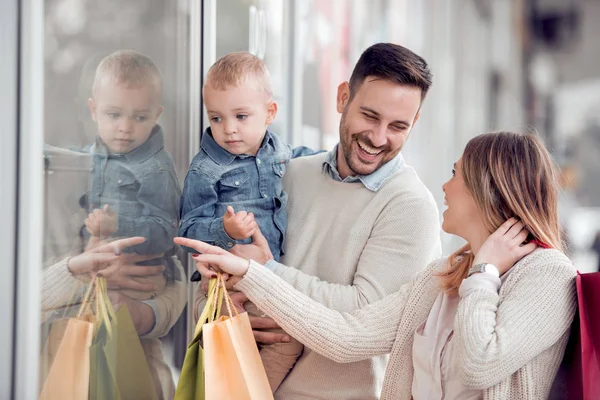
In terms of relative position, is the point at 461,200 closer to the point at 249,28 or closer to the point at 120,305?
the point at 120,305

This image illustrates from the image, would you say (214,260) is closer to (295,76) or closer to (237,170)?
(237,170)

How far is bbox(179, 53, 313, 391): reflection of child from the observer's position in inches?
61.9

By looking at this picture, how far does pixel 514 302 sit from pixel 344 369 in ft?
1.62

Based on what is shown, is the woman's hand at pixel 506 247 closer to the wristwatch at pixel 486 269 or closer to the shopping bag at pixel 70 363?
the wristwatch at pixel 486 269

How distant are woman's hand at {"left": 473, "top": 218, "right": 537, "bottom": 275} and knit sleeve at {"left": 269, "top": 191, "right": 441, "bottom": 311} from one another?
0.81ft

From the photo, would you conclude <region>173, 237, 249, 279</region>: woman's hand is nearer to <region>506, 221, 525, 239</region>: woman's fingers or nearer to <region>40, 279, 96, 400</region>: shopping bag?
<region>40, 279, 96, 400</region>: shopping bag

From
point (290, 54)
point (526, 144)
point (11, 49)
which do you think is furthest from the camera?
point (290, 54)

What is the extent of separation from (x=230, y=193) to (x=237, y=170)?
2.3 inches

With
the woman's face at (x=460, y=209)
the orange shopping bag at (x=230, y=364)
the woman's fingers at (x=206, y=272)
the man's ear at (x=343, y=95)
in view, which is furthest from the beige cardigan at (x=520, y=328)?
the man's ear at (x=343, y=95)

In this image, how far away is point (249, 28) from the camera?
2197mm

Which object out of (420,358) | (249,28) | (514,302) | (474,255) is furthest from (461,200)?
(249,28)

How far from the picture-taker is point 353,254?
5.24 feet

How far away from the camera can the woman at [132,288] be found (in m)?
1.31

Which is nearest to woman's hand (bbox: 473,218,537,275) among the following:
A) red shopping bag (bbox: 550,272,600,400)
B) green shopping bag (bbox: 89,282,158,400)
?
red shopping bag (bbox: 550,272,600,400)
